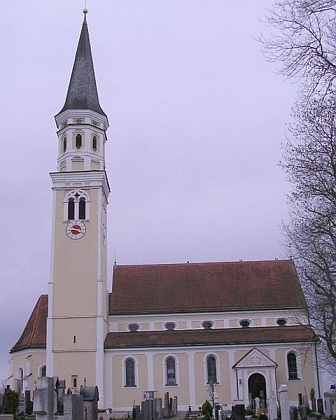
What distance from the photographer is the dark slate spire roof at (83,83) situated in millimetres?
47750

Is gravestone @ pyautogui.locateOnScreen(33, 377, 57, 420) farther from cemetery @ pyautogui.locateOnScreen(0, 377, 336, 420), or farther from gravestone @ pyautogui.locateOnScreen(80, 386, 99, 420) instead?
gravestone @ pyautogui.locateOnScreen(80, 386, 99, 420)

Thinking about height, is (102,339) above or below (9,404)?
above

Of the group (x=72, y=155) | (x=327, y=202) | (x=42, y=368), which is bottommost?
(x=42, y=368)

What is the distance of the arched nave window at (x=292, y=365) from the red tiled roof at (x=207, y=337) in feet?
3.63

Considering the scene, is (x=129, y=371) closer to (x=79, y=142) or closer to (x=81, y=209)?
(x=81, y=209)

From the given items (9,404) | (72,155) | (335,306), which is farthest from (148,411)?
(72,155)

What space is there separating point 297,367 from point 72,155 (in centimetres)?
2281

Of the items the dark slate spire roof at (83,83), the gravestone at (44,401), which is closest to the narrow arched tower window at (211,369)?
the dark slate spire roof at (83,83)

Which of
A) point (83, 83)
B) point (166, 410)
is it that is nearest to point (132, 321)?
point (166, 410)

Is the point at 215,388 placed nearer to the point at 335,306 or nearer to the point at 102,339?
the point at 102,339

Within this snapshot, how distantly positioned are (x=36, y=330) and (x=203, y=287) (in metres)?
13.6

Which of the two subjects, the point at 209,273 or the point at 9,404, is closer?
the point at 9,404

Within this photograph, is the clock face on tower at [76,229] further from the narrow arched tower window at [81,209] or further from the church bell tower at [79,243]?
the narrow arched tower window at [81,209]

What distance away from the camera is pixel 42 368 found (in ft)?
147
